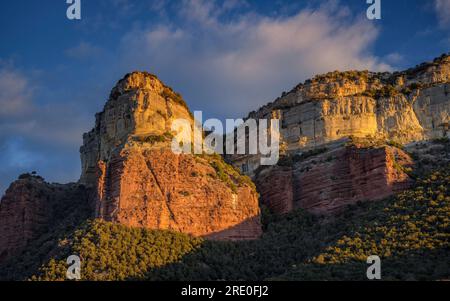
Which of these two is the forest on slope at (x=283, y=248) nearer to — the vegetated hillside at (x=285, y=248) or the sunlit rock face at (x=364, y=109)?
the vegetated hillside at (x=285, y=248)

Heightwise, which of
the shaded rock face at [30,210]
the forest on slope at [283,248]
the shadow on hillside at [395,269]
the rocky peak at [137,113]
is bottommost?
A: the shadow on hillside at [395,269]

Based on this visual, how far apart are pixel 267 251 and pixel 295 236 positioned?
3.65 m

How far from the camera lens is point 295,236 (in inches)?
2899

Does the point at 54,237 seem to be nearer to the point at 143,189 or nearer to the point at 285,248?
the point at 143,189

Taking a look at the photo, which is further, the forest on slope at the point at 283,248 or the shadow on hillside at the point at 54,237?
the shadow on hillside at the point at 54,237

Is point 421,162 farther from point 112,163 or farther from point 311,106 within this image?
point 112,163

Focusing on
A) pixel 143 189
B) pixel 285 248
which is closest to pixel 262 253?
pixel 285 248

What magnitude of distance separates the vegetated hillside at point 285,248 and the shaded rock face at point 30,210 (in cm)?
398

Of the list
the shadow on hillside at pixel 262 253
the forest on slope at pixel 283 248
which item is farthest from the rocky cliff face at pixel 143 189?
→ the shadow on hillside at pixel 262 253

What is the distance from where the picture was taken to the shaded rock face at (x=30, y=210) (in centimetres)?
7894
